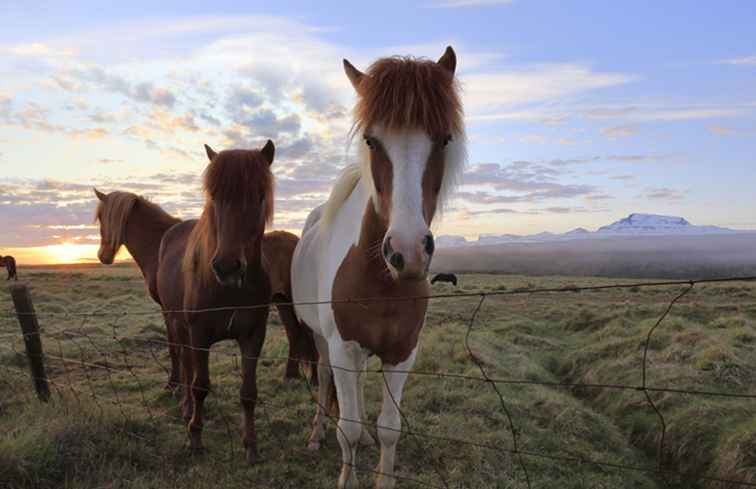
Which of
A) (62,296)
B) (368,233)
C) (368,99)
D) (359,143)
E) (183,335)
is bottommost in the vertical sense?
(62,296)

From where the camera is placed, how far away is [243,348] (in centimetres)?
420

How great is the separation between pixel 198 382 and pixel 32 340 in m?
2.26

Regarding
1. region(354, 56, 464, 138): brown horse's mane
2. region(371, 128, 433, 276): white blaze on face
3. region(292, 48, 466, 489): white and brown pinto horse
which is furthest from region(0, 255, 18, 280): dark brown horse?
region(371, 128, 433, 276): white blaze on face

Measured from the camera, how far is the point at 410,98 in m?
2.56

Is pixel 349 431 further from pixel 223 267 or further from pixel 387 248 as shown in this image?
pixel 387 248

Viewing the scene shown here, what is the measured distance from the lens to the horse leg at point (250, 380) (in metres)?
4.16

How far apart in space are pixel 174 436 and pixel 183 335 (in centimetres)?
89

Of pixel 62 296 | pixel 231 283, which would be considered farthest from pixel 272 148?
pixel 62 296

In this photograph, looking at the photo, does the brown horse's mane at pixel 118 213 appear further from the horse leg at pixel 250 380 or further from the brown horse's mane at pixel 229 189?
the horse leg at pixel 250 380

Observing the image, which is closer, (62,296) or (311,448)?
(311,448)

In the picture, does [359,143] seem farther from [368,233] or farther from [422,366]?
[422,366]

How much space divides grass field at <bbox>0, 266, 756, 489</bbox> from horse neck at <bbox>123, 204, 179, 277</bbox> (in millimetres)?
811

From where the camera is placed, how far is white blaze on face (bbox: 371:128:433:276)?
2289 mm

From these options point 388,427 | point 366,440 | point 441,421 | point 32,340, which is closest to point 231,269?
point 388,427
